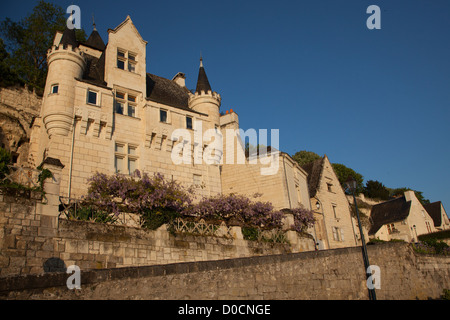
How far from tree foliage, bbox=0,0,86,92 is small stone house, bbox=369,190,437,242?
37405 millimetres

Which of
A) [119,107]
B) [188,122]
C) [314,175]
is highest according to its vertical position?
[119,107]

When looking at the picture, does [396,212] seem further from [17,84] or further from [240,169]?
[17,84]

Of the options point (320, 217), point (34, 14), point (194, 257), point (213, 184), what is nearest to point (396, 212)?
point (320, 217)

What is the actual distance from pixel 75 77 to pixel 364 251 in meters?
15.7

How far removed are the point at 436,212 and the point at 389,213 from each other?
7.45 meters

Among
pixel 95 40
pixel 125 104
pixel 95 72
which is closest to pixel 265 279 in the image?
pixel 125 104

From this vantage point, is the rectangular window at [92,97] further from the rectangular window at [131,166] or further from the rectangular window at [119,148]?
the rectangular window at [131,166]

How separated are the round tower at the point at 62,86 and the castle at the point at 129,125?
5cm

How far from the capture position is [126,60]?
22.1m

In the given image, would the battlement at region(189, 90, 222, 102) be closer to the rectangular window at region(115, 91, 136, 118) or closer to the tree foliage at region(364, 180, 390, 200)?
the rectangular window at region(115, 91, 136, 118)

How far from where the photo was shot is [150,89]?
2408 centimetres

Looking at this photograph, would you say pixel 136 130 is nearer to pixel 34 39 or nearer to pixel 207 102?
pixel 207 102

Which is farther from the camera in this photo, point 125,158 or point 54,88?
point 125,158

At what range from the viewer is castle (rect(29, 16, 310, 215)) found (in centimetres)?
1819
